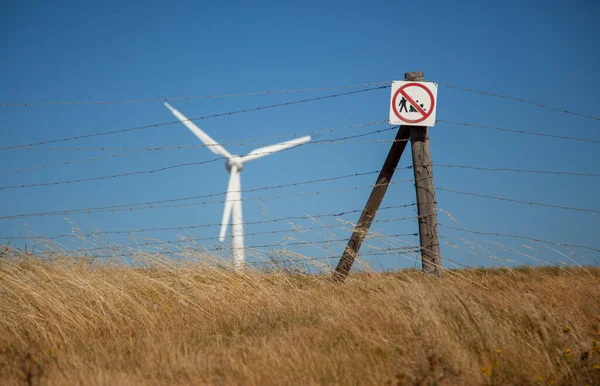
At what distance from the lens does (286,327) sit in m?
5.63

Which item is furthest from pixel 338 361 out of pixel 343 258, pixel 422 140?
pixel 422 140

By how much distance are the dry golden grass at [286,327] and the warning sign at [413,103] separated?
191 cm

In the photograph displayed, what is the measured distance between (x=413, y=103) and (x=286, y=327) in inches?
135

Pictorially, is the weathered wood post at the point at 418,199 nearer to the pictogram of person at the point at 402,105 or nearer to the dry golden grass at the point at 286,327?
the pictogram of person at the point at 402,105

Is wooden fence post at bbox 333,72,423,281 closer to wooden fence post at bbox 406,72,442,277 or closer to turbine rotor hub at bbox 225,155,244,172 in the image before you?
wooden fence post at bbox 406,72,442,277

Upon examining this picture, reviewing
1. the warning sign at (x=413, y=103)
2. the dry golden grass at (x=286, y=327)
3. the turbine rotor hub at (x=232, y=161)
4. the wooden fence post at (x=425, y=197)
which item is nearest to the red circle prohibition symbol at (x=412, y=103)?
the warning sign at (x=413, y=103)

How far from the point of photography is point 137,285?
279 inches

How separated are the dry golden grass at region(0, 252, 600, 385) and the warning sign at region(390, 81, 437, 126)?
1906 millimetres

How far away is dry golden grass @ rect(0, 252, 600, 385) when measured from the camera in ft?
14.3

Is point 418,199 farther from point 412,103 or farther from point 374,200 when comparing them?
point 412,103

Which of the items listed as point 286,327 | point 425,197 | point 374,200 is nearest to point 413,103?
point 425,197

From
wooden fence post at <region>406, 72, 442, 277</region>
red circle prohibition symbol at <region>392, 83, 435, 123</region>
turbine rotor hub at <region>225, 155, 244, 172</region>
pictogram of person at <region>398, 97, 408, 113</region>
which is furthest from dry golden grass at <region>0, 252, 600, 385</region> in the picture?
pictogram of person at <region>398, 97, 408, 113</region>

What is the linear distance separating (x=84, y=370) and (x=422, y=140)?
189 inches

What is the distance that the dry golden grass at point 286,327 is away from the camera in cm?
435
